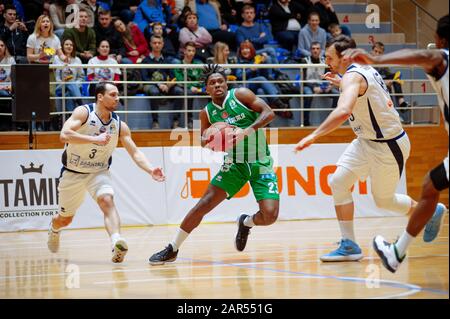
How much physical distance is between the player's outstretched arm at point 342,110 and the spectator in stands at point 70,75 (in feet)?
23.2

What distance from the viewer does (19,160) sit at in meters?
12.1

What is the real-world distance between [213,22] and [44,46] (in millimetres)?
3809

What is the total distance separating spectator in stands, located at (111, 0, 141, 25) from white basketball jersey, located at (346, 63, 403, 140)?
820 cm

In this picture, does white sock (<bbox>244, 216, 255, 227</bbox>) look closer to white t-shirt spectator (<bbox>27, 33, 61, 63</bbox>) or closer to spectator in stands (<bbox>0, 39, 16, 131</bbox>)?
white t-shirt spectator (<bbox>27, 33, 61, 63</bbox>)

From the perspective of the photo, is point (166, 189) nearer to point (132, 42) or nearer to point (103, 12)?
point (132, 42)

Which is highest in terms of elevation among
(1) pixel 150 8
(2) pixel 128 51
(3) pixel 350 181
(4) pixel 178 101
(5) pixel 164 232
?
(1) pixel 150 8

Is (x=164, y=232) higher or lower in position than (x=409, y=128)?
lower

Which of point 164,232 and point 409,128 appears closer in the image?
point 164,232

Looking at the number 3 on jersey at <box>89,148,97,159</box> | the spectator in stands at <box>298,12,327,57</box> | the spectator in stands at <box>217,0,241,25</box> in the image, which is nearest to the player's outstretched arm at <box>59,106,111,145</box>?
the number 3 on jersey at <box>89,148,97,159</box>

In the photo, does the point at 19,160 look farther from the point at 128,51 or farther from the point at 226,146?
the point at 226,146

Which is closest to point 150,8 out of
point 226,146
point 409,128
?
point 409,128

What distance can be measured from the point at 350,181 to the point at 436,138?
23.2 ft
